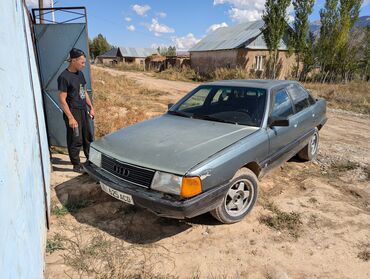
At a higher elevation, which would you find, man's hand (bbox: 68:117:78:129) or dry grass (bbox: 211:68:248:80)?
man's hand (bbox: 68:117:78:129)

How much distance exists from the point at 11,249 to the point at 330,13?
2836 centimetres

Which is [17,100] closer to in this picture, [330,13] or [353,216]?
[353,216]

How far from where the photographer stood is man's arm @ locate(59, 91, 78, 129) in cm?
413

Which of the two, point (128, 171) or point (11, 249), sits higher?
point (11, 249)

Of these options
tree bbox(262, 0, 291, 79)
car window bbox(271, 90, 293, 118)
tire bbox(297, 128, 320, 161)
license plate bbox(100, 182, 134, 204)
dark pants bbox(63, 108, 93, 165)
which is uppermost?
tree bbox(262, 0, 291, 79)

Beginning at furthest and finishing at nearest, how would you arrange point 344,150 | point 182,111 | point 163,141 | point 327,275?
point 344,150 → point 182,111 → point 163,141 → point 327,275

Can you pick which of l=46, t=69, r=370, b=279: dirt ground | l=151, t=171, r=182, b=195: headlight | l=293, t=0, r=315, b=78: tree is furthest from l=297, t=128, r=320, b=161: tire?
l=293, t=0, r=315, b=78: tree

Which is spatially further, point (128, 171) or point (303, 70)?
point (303, 70)

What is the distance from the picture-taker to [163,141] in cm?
334

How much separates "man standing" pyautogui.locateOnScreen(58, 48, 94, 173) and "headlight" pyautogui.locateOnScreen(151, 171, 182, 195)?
6.61 ft

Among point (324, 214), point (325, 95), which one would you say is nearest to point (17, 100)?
point (324, 214)

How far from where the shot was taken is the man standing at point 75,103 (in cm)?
414

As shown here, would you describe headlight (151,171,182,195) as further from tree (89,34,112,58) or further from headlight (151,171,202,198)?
tree (89,34,112,58)

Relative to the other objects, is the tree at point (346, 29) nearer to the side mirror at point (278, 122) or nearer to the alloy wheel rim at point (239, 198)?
the side mirror at point (278, 122)
